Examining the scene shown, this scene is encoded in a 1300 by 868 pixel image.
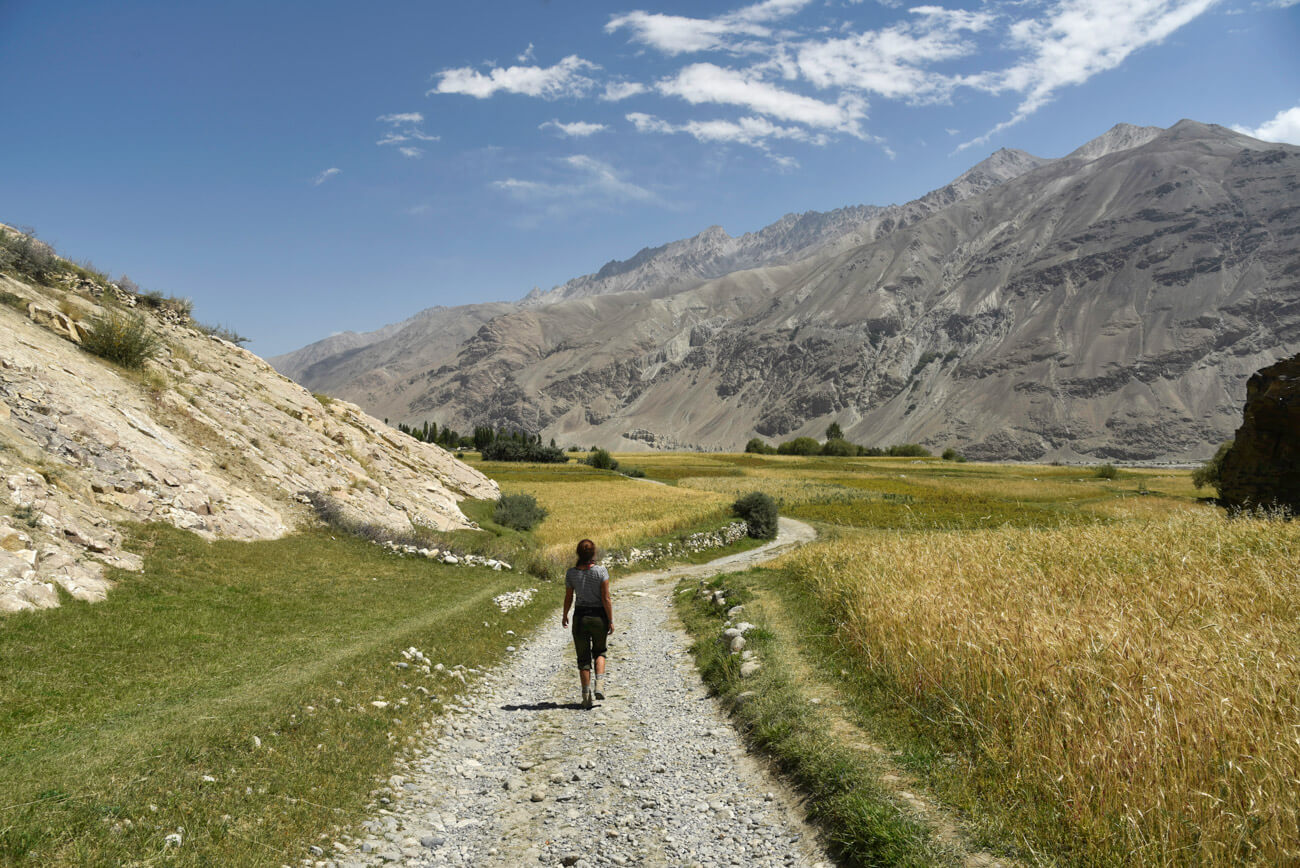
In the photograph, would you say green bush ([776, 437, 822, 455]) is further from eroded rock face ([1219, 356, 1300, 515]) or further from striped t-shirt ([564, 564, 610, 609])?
striped t-shirt ([564, 564, 610, 609])

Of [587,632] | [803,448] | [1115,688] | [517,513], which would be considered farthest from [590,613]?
[803,448]

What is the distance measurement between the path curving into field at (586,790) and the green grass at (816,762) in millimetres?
306

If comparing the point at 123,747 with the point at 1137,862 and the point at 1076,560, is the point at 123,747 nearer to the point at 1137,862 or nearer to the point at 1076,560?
the point at 1137,862

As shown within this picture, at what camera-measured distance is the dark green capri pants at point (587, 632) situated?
12633 millimetres

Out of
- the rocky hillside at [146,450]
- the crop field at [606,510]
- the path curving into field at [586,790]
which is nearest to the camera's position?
the path curving into field at [586,790]

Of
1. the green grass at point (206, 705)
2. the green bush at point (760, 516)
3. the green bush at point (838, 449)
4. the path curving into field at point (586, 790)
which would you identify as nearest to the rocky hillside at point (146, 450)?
the green grass at point (206, 705)

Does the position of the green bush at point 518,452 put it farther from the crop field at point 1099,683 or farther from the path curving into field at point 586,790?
the path curving into field at point 586,790

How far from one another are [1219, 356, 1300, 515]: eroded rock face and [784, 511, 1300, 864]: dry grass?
16.6 metres

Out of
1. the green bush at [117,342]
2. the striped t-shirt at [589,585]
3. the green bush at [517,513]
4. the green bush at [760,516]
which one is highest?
the green bush at [117,342]

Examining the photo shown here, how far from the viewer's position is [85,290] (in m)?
28.3

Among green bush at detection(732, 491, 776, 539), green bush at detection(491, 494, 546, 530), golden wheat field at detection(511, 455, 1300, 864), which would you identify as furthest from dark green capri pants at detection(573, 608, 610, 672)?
green bush at detection(732, 491, 776, 539)

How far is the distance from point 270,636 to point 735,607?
472 inches

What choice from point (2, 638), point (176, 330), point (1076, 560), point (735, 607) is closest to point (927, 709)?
point (1076, 560)

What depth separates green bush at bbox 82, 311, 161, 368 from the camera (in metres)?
23.7
